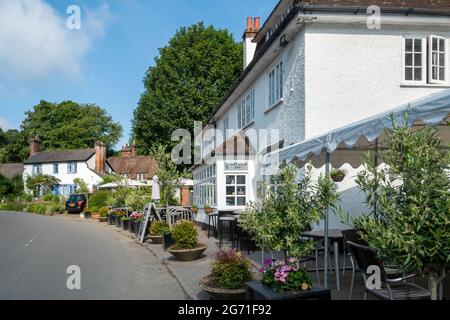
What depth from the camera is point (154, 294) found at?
8.31 m

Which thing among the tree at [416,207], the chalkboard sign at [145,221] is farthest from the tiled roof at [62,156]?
the tree at [416,207]

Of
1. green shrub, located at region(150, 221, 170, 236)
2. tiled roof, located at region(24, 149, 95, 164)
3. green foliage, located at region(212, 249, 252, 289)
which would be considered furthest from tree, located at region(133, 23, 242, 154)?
green foliage, located at region(212, 249, 252, 289)

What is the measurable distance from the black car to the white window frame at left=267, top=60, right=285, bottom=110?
30250 millimetres

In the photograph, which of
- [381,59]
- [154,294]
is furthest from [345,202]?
[154,294]

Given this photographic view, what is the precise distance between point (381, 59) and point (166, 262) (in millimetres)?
7889

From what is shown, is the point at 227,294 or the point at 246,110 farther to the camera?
the point at 246,110

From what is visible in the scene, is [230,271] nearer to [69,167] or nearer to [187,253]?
[187,253]

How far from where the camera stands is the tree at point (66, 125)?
7019 centimetres

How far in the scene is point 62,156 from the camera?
197 ft

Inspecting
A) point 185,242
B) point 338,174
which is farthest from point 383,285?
point 185,242

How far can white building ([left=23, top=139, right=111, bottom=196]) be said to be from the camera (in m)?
57.6

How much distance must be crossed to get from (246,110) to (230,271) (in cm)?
1390

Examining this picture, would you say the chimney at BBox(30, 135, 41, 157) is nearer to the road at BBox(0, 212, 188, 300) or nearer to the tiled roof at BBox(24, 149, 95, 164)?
the tiled roof at BBox(24, 149, 95, 164)
